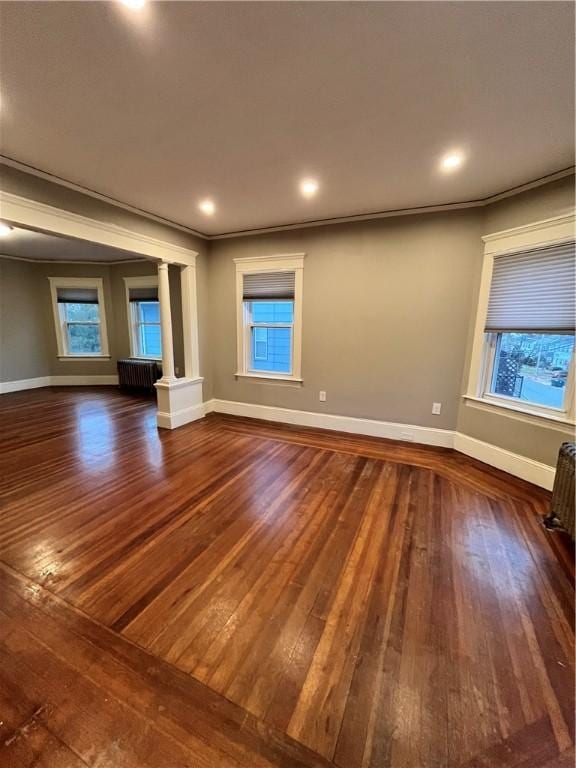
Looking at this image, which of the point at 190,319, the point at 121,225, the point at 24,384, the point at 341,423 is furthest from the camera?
the point at 24,384

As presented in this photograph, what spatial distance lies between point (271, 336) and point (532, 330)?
3.07 meters

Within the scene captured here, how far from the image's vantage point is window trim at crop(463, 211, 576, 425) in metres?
2.59

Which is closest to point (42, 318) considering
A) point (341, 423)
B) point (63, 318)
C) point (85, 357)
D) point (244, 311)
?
point (63, 318)

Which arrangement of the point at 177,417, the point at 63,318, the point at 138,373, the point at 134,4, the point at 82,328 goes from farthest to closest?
the point at 82,328 < the point at 63,318 < the point at 138,373 < the point at 177,417 < the point at 134,4

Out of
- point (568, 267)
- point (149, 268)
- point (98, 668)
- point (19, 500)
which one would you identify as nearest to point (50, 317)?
point (149, 268)

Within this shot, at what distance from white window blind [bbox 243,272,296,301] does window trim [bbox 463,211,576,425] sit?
2271 millimetres

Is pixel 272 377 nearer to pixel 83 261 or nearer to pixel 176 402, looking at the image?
pixel 176 402

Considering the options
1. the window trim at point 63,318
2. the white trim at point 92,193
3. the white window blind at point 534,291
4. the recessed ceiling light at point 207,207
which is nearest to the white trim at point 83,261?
the window trim at point 63,318

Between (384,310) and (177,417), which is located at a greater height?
(384,310)

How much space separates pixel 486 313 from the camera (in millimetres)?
3191

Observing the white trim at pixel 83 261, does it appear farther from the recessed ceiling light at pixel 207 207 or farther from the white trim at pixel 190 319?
the recessed ceiling light at pixel 207 207

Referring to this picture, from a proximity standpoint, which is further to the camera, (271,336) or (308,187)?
(271,336)

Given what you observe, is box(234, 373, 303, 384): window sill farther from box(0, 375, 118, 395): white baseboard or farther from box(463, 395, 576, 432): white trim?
box(0, 375, 118, 395): white baseboard

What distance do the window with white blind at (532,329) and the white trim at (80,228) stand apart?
3.85 m
